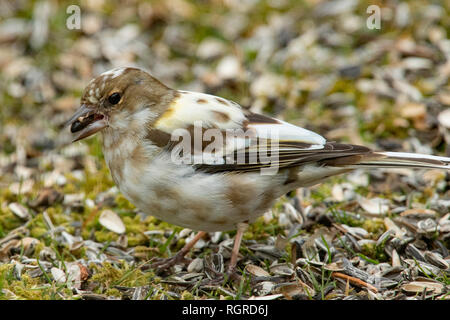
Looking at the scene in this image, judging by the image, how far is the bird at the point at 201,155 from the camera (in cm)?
378

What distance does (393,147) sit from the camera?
5617 millimetres

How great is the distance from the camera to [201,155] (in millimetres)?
3846

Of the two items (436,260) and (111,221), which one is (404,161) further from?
(111,221)

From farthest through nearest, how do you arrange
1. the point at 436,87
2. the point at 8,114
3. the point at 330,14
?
the point at 330,14
the point at 8,114
the point at 436,87

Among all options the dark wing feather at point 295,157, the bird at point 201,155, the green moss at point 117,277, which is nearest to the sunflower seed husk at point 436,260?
the bird at point 201,155

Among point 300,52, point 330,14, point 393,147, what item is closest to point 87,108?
point 393,147

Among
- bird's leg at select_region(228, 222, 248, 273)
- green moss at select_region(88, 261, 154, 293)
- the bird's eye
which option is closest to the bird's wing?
the bird's eye

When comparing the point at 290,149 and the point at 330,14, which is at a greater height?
the point at 330,14

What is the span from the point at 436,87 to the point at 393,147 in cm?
107

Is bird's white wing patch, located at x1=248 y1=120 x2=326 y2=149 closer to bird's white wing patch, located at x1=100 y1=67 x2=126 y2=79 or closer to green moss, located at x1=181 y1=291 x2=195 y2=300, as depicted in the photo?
bird's white wing patch, located at x1=100 y1=67 x2=126 y2=79

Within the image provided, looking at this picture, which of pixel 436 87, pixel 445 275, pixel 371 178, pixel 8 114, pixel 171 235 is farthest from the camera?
pixel 8 114

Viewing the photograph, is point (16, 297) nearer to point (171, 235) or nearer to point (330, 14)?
point (171, 235)
